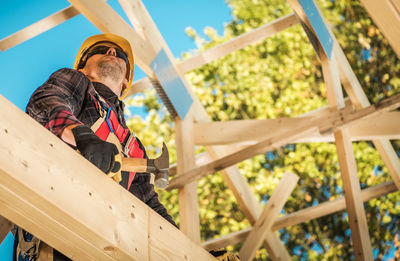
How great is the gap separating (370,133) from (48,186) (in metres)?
3.81

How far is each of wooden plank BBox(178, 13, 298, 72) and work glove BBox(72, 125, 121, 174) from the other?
329 centimetres

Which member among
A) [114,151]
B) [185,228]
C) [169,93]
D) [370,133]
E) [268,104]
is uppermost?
[268,104]

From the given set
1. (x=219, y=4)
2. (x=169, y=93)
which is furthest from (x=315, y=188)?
(x=169, y=93)

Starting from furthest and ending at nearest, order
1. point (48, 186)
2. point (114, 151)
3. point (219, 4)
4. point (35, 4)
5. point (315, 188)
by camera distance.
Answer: point (219, 4), point (315, 188), point (35, 4), point (114, 151), point (48, 186)

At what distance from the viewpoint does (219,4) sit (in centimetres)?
1315

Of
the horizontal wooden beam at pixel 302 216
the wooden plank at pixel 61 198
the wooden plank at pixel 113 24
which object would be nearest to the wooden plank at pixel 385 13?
the wooden plank at pixel 113 24

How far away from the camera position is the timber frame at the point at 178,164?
61.1 inches

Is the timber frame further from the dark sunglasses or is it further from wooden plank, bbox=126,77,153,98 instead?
the dark sunglasses

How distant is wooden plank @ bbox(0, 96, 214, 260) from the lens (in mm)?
1486

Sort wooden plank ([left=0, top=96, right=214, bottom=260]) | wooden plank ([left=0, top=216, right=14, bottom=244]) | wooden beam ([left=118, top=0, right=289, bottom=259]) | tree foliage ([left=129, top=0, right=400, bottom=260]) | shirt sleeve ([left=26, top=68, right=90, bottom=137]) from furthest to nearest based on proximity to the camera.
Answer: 1. tree foliage ([left=129, top=0, right=400, bottom=260])
2. wooden beam ([left=118, top=0, right=289, bottom=259])
3. wooden plank ([left=0, top=216, right=14, bottom=244])
4. shirt sleeve ([left=26, top=68, right=90, bottom=137])
5. wooden plank ([left=0, top=96, right=214, bottom=260])

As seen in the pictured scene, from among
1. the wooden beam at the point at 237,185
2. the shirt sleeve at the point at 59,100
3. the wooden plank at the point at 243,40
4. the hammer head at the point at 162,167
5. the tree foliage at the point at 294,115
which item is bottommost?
the hammer head at the point at 162,167

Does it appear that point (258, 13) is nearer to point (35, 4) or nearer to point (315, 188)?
Answer: point (315, 188)

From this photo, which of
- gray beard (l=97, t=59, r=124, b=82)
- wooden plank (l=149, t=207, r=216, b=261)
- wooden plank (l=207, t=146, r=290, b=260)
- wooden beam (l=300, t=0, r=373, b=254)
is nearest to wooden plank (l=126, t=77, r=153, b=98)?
wooden plank (l=207, t=146, r=290, b=260)

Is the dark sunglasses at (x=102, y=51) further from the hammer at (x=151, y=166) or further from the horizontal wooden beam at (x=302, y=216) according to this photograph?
the horizontal wooden beam at (x=302, y=216)
